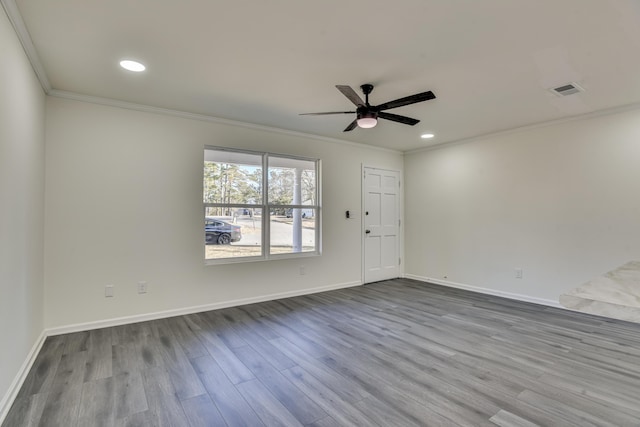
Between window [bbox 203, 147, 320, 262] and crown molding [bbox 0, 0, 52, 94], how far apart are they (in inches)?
66.9

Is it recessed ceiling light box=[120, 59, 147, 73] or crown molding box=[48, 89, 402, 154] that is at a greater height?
recessed ceiling light box=[120, 59, 147, 73]

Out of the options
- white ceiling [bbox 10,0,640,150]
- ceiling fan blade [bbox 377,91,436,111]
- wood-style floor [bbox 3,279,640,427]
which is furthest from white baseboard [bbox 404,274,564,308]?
ceiling fan blade [bbox 377,91,436,111]

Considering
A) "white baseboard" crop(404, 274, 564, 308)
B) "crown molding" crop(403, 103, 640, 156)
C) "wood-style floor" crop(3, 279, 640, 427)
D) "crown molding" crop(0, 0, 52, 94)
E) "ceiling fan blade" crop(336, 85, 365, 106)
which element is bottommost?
"wood-style floor" crop(3, 279, 640, 427)

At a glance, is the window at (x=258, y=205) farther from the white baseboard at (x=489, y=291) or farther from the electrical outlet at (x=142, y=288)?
the white baseboard at (x=489, y=291)

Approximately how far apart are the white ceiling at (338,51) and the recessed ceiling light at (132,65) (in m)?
0.07

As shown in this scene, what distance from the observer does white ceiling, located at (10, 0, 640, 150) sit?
201 centimetres

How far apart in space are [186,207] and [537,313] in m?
4.53

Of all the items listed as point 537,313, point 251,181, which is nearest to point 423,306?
point 537,313

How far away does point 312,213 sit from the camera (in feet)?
16.6

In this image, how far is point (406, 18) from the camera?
2084mm

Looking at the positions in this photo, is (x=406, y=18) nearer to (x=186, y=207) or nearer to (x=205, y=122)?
(x=205, y=122)

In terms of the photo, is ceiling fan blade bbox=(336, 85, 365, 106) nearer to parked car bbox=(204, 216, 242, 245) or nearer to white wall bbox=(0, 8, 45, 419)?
white wall bbox=(0, 8, 45, 419)

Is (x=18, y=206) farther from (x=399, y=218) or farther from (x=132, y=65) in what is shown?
(x=399, y=218)

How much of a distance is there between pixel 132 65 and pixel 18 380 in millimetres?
2544
